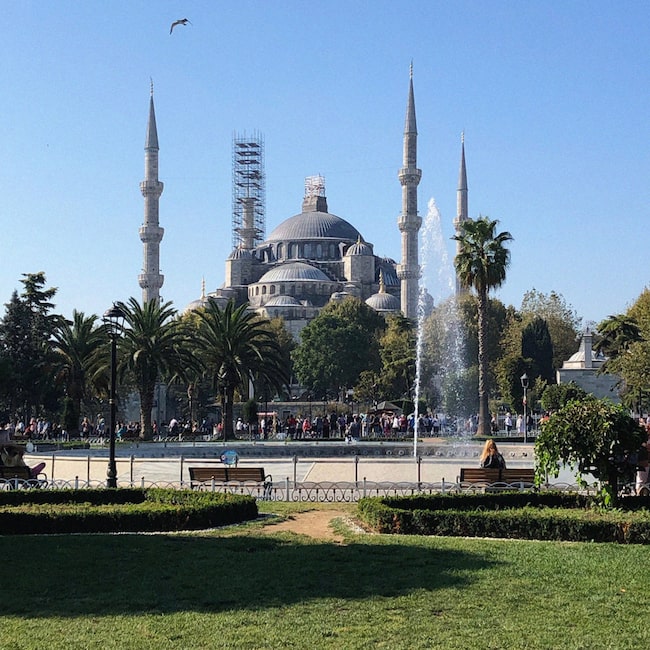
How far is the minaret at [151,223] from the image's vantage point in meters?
75.5

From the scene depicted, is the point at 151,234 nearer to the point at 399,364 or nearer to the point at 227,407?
the point at 399,364

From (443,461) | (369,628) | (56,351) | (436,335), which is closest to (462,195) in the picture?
(436,335)

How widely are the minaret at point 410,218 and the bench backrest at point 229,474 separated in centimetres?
6270

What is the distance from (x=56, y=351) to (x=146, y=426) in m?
4.90

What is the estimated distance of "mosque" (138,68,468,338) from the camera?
7675cm

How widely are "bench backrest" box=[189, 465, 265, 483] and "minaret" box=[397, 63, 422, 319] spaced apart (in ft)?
206

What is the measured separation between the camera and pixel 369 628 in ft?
20.1

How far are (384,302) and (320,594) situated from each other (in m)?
86.1

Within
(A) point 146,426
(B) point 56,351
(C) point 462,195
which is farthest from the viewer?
(C) point 462,195

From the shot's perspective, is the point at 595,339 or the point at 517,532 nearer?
the point at 517,532

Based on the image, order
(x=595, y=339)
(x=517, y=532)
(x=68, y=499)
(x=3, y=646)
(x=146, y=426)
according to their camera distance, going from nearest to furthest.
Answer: (x=3, y=646), (x=517, y=532), (x=68, y=499), (x=146, y=426), (x=595, y=339)

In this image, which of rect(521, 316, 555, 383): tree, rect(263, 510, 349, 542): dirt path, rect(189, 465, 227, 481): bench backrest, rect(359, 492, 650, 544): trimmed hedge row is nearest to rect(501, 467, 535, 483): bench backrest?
rect(359, 492, 650, 544): trimmed hedge row

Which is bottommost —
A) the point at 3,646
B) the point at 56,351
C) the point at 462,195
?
the point at 3,646

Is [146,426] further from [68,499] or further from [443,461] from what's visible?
[68,499]
